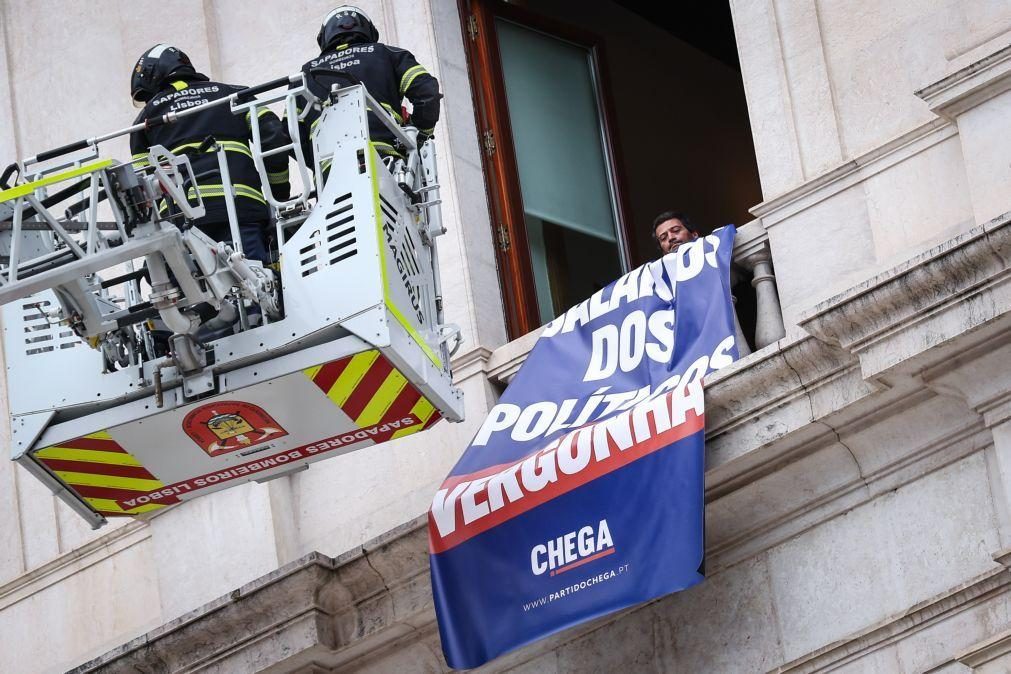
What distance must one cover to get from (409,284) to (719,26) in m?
7.90

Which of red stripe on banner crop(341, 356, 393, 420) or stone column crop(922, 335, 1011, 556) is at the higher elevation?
red stripe on banner crop(341, 356, 393, 420)

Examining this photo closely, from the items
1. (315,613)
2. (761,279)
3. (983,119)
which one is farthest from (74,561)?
(983,119)

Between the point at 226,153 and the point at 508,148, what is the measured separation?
2.92 m

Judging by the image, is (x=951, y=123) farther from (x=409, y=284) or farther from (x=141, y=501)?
(x=141, y=501)

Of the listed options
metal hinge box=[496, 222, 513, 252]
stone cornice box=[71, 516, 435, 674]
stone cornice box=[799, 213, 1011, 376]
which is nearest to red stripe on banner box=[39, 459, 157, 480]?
stone cornice box=[71, 516, 435, 674]

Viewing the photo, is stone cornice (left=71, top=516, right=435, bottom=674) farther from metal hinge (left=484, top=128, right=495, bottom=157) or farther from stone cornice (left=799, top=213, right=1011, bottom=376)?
metal hinge (left=484, top=128, right=495, bottom=157)

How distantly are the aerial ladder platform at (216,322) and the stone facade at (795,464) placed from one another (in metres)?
1.31

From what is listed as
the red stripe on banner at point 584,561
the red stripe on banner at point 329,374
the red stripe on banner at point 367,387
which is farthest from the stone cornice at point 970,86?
the red stripe on banner at point 329,374

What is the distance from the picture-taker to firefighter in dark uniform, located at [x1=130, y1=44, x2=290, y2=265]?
478 inches

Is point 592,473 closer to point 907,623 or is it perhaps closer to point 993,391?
point 907,623

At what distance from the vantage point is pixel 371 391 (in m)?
11.5

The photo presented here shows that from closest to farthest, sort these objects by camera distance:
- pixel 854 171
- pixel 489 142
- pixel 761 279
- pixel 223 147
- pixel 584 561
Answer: pixel 584 561 → pixel 223 147 → pixel 854 171 → pixel 761 279 → pixel 489 142

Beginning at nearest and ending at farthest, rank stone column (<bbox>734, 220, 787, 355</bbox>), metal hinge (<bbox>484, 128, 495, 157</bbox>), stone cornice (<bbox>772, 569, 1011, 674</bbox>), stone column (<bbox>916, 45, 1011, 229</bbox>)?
stone cornice (<bbox>772, 569, 1011, 674</bbox>) → stone column (<bbox>916, 45, 1011, 229</bbox>) → stone column (<bbox>734, 220, 787, 355</bbox>) → metal hinge (<bbox>484, 128, 495, 157</bbox>)

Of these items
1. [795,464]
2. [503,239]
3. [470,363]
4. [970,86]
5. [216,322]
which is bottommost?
[795,464]
